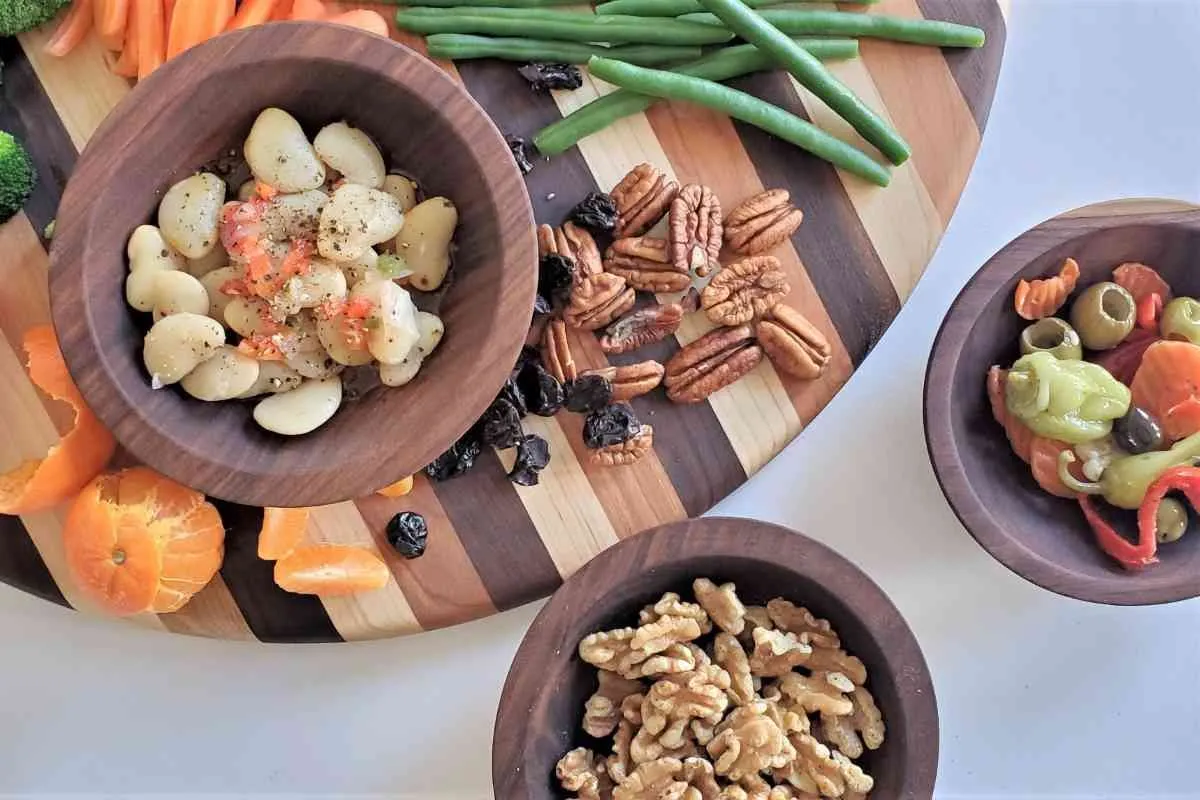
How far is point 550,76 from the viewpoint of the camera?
1.42 metres

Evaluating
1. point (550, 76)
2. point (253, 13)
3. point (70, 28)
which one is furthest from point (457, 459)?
point (70, 28)

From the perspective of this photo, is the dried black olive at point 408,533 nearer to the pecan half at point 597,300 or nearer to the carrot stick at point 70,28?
the pecan half at point 597,300

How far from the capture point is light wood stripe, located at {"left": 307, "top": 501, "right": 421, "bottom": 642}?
144 cm

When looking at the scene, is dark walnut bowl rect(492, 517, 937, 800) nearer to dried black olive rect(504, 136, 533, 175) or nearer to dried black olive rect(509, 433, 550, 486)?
dried black olive rect(509, 433, 550, 486)

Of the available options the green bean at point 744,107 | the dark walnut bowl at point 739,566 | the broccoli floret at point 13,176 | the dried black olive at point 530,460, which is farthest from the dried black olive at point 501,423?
the broccoli floret at point 13,176

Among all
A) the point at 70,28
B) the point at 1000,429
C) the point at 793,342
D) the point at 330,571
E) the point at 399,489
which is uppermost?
the point at 70,28

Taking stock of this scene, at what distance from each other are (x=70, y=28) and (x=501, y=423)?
768mm

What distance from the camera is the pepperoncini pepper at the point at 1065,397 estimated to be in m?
1.41

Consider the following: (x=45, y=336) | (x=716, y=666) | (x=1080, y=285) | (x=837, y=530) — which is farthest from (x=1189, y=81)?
(x=45, y=336)

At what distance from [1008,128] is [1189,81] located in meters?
0.29

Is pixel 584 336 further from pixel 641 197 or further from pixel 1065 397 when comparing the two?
pixel 1065 397

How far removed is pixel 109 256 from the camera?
1.21 meters

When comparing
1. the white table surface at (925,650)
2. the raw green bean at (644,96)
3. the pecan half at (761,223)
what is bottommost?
the white table surface at (925,650)

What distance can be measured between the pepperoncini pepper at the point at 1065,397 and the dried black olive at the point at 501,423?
0.67m
